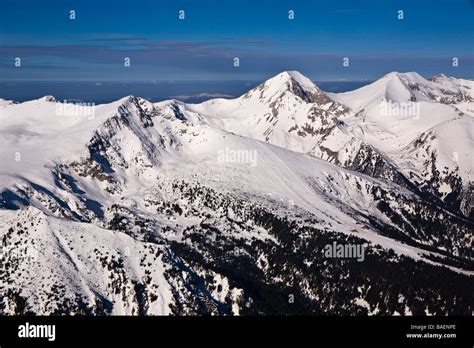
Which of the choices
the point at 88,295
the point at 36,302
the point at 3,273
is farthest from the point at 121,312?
the point at 3,273

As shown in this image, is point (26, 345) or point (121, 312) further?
point (121, 312)

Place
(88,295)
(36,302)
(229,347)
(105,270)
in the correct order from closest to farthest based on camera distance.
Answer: (229,347), (36,302), (88,295), (105,270)

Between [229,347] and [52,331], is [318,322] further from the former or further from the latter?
[52,331]

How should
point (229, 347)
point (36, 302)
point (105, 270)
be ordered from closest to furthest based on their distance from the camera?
point (229, 347), point (36, 302), point (105, 270)

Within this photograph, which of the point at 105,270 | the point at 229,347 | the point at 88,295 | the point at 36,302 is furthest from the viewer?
the point at 105,270

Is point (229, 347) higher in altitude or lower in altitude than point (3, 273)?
higher

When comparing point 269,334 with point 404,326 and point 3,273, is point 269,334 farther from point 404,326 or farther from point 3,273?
point 3,273

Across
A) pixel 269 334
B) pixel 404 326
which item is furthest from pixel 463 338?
pixel 269 334

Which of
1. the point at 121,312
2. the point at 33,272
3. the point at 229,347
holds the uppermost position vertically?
the point at 229,347

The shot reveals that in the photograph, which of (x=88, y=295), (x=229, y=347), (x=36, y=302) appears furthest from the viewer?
(x=88, y=295)
